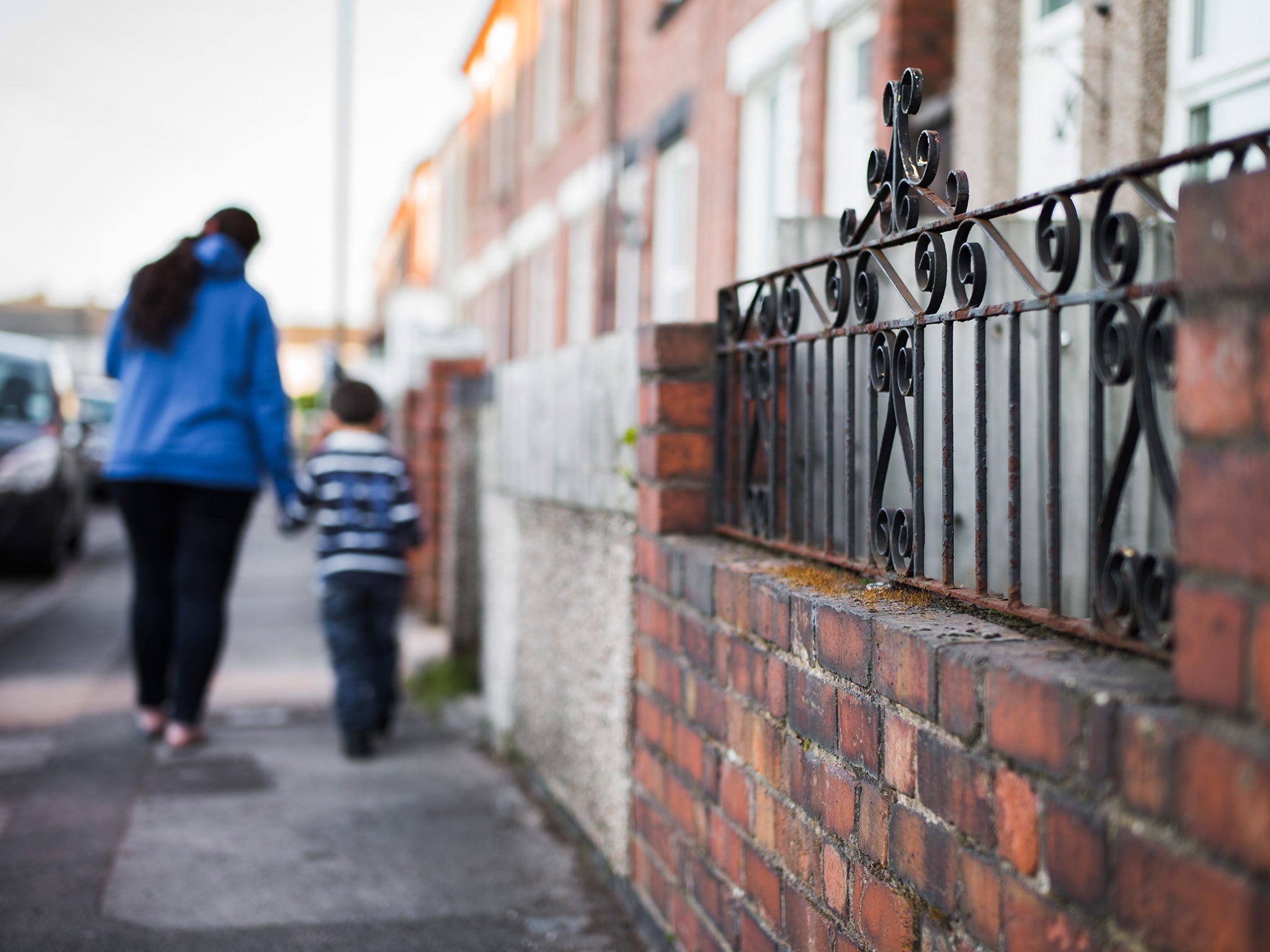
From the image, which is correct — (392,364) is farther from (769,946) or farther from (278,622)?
(769,946)

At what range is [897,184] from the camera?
1875mm

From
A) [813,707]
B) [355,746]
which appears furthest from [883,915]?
[355,746]

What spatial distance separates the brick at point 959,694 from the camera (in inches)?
56.6

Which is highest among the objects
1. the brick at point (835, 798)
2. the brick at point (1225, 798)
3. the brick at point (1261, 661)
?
the brick at point (1261, 661)

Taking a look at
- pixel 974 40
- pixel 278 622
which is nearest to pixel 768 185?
pixel 974 40

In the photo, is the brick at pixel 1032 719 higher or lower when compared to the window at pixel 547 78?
lower

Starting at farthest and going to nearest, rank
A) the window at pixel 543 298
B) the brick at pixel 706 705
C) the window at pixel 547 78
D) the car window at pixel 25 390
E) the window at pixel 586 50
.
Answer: the window at pixel 543 298
the window at pixel 547 78
the window at pixel 586 50
the car window at pixel 25 390
the brick at pixel 706 705

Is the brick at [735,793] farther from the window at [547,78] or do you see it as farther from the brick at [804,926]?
the window at [547,78]

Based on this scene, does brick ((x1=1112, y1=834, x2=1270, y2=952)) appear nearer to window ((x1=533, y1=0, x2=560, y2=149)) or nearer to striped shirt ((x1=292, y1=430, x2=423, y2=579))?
striped shirt ((x1=292, y1=430, x2=423, y2=579))

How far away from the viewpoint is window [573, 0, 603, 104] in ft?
41.8

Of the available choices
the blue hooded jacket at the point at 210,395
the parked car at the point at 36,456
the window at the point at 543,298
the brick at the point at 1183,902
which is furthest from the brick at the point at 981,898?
the window at the point at 543,298

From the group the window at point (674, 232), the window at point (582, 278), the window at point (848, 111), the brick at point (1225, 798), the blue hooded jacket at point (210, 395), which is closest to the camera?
the brick at point (1225, 798)

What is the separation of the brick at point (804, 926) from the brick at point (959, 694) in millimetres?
513

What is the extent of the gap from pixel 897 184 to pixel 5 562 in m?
9.96
